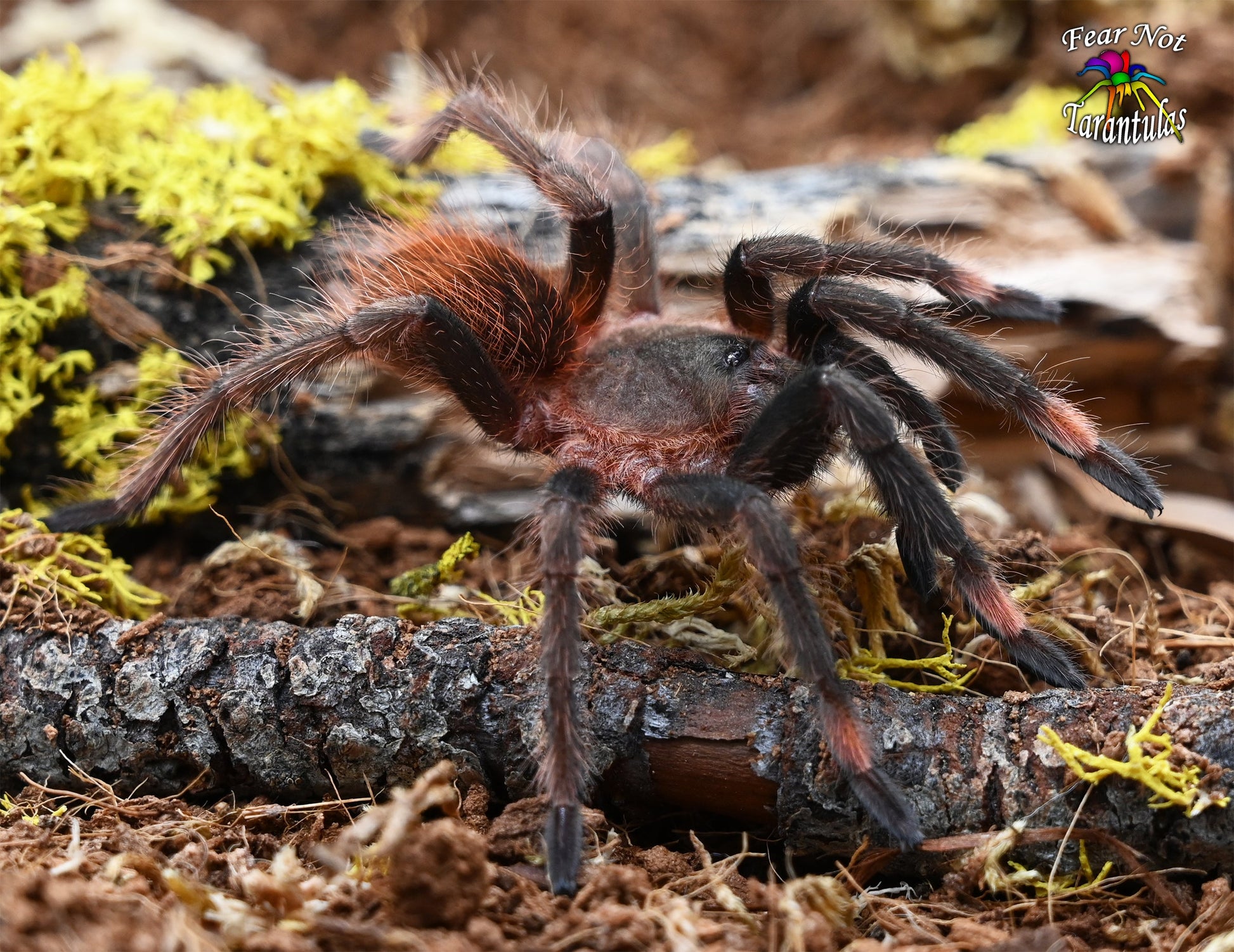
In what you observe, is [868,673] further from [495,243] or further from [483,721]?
[495,243]

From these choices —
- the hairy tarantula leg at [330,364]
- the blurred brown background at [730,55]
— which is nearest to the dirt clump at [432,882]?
the hairy tarantula leg at [330,364]

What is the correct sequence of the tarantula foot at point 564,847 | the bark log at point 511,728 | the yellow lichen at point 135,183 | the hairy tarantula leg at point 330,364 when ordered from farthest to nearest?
the yellow lichen at point 135,183
the hairy tarantula leg at point 330,364
the bark log at point 511,728
the tarantula foot at point 564,847

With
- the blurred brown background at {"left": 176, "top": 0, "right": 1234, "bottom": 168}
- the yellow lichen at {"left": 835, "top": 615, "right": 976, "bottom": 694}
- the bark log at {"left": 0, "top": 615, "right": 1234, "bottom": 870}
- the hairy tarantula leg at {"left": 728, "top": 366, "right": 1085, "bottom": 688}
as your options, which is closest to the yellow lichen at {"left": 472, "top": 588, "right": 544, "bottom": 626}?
the bark log at {"left": 0, "top": 615, "right": 1234, "bottom": 870}

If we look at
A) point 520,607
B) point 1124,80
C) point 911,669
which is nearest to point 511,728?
point 520,607

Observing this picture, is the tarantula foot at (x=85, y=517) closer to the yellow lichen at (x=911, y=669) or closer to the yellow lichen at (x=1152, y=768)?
the yellow lichen at (x=911, y=669)

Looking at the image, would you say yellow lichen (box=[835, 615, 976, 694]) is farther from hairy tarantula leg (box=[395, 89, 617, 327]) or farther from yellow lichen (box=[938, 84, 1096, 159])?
yellow lichen (box=[938, 84, 1096, 159])

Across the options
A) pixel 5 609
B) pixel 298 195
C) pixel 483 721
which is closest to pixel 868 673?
pixel 483 721

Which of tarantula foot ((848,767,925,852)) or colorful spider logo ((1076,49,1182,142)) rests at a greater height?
colorful spider logo ((1076,49,1182,142))
